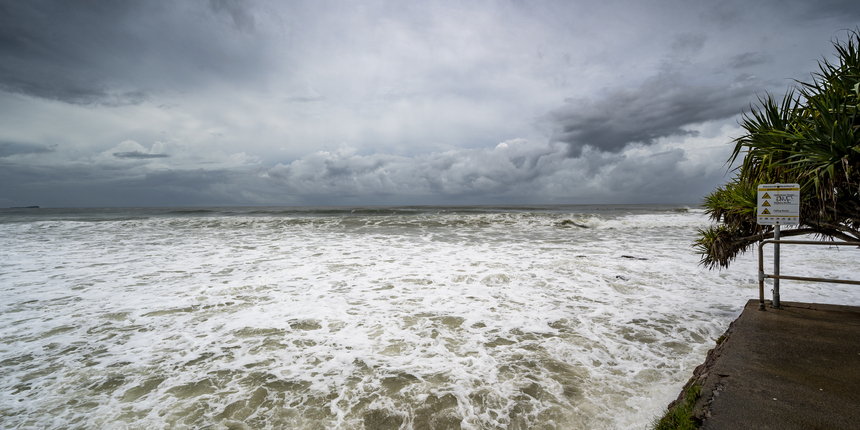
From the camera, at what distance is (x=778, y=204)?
4574 millimetres

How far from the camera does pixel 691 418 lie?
8.52ft

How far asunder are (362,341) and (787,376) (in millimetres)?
4695

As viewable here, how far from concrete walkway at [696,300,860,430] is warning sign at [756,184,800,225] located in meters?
1.34

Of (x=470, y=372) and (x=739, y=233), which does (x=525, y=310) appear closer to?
(x=470, y=372)

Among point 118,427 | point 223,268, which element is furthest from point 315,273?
point 118,427

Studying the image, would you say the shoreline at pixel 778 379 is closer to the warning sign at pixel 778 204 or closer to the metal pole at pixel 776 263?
the metal pole at pixel 776 263

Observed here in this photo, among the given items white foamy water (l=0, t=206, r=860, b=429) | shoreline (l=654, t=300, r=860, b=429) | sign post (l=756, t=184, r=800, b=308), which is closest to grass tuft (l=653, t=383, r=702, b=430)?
shoreline (l=654, t=300, r=860, b=429)

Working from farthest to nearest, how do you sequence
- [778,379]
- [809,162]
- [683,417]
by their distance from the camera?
[809,162]
[778,379]
[683,417]

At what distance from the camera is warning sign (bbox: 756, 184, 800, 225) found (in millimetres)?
4449

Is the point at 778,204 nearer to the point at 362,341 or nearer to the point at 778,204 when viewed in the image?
the point at 778,204

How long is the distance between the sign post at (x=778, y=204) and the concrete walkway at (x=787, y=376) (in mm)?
1070

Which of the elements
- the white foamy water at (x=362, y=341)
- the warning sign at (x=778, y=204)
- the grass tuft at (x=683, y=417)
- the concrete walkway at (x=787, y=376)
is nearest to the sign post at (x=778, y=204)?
the warning sign at (x=778, y=204)

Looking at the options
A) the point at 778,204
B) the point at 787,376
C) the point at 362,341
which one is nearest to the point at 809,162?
the point at 778,204

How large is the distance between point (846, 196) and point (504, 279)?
19.2 ft
